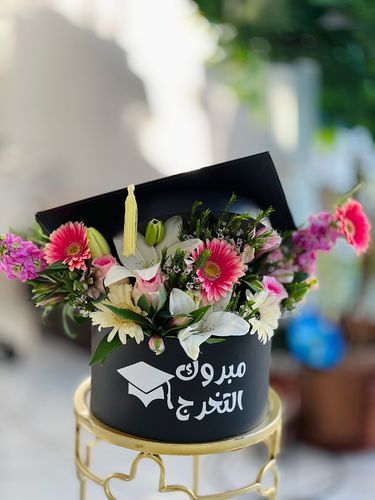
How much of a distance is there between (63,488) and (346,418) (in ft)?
2.72

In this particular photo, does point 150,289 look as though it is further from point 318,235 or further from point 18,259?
point 318,235

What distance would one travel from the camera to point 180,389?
86 cm

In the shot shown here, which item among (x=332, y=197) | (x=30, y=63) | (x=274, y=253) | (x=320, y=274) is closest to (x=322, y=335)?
(x=320, y=274)

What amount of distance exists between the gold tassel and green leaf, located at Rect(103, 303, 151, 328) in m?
0.07

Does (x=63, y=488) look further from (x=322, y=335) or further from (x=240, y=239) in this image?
(x=240, y=239)

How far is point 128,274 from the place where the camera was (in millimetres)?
826

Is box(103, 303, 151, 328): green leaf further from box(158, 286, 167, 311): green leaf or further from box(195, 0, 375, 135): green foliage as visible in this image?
box(195, 0, 375, 135): green foliage

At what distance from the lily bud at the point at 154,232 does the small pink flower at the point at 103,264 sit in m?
0.05

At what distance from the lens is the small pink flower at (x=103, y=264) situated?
2.79 ft

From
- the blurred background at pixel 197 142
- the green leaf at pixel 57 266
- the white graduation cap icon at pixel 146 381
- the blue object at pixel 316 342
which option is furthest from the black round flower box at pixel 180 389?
the blue object at pixel 316 342

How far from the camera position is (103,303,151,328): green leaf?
0.81 m

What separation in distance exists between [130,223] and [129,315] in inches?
4.4

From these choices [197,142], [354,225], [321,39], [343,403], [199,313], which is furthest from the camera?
[197,142]

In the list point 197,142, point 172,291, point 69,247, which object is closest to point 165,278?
point 172,291
